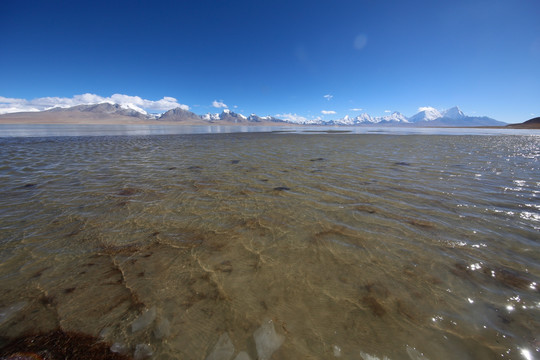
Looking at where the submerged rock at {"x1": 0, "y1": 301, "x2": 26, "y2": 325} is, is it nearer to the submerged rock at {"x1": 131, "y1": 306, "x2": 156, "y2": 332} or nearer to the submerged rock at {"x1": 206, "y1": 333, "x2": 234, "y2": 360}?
the submerged rock at {"x1": 131, "y1": 306, "x2": 156, "y2": 332}

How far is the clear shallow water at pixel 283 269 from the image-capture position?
7.45 feet

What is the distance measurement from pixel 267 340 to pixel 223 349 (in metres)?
0.47

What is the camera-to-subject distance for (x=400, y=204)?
5.61 meters

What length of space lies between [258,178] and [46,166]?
35.4ft

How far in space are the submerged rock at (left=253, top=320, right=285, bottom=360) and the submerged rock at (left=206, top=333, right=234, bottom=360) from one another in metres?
0.27

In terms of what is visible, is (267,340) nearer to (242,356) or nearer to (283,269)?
(242,356)

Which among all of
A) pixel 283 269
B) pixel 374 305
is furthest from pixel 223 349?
pixel 374 305

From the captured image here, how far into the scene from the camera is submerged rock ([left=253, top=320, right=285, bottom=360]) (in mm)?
2107

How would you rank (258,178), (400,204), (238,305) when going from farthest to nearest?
(258,178), (400,204), (238,305)

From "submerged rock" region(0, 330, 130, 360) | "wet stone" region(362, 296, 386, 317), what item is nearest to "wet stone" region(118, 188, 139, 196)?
"submerged rock" region(0, 330, 130, 360)

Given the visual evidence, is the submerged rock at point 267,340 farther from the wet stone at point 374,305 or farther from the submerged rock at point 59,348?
the submerged rock at point 59,348

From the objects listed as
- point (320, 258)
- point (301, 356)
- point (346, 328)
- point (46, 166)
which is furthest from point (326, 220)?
point (46, 166)

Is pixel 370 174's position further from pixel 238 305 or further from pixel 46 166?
pixel 46 166

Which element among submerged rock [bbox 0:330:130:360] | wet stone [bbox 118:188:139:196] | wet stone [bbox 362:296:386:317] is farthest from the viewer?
wet stone [bbox 118:188:139:196]
